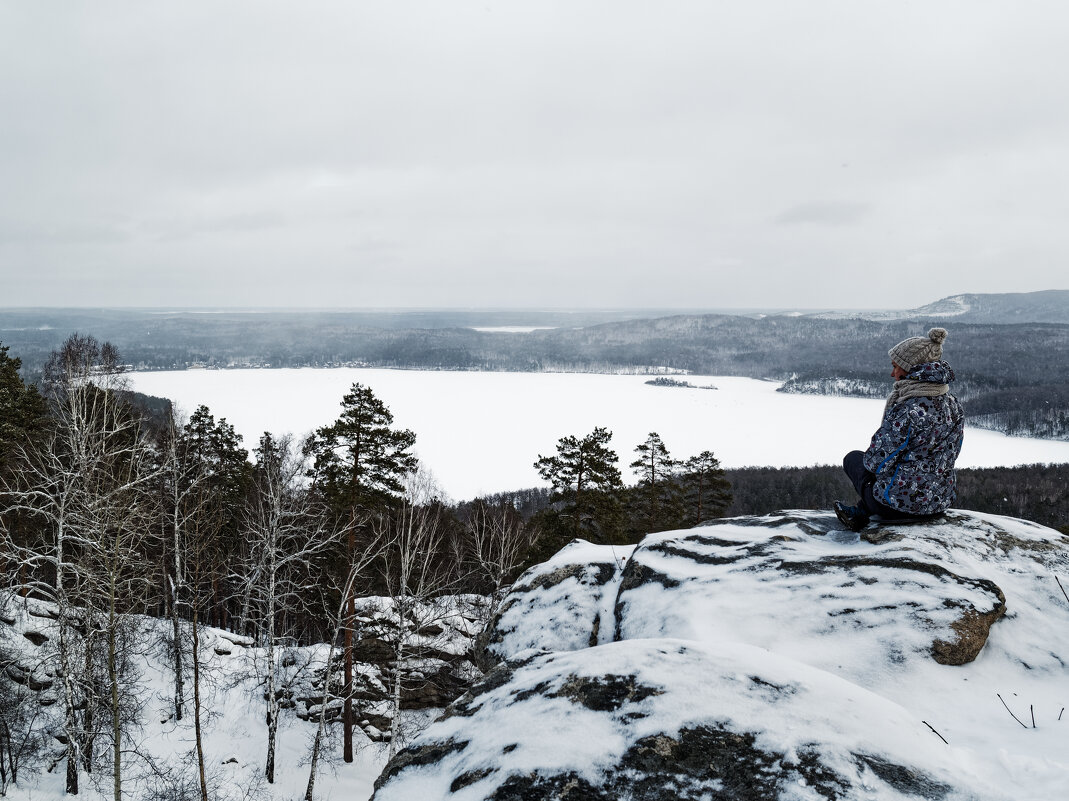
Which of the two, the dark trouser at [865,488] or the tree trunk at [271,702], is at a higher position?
the dark trouser at [865,488]

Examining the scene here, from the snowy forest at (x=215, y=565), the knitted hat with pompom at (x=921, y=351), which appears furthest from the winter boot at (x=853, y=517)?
the snowy forest at (x=215, y=565)

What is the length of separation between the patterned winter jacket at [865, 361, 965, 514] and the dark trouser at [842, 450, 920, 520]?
0.10 metres

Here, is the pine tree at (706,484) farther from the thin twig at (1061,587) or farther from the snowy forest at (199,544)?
the thin twig at (1061,587)

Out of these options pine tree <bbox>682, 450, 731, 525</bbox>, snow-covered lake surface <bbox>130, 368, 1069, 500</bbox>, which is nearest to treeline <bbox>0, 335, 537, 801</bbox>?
pine tree <bbox>682, 450, 731, 525</bbox>


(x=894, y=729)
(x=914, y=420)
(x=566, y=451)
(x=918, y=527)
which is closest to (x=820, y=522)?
(x=918, y=527)

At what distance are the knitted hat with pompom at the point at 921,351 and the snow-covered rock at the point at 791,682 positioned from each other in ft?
6.19

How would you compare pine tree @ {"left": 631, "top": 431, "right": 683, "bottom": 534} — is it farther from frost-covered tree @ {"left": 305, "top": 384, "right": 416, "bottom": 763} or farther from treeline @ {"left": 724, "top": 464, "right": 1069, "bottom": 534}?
treeline @ {"left": 724, "top": 464, "right": 1069, "bottom": 534}

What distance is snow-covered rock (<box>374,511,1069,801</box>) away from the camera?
2.96 meters

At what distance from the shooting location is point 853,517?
680 centimetres

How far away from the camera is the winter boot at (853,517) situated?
6.75 m

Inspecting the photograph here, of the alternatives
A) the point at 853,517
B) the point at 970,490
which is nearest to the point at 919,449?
the point at 853,517

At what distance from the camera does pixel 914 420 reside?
585 cm

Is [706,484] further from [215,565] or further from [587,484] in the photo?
[215,565]

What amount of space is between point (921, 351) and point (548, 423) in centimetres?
13128
